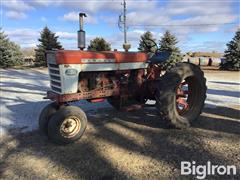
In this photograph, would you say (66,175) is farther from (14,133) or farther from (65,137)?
(14,133)

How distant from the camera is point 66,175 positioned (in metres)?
4.07

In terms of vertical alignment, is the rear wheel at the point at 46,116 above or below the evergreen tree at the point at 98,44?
below

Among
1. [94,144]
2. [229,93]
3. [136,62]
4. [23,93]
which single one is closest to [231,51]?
[229,93]

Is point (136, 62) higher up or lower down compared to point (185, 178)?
higher up

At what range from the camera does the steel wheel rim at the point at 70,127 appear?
202 inches

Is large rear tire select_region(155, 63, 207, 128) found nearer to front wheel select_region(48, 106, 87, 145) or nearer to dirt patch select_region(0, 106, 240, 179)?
dirt patch select_region(0, 106, 240, 179)

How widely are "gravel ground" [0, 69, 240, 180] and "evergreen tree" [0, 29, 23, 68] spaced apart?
24914mm

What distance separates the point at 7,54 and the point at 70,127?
27561mm

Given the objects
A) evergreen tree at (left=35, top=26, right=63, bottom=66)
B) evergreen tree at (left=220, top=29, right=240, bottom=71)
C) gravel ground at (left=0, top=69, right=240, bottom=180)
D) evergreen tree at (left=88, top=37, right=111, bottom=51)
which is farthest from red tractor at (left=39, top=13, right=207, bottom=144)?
evergreen tree at (left=35, top=26, right=63, bottom=66)

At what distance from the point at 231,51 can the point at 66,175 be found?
2470 centimetres

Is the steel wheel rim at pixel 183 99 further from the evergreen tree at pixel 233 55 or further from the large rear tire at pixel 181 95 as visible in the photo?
the evergreen tree at pixel 233 55

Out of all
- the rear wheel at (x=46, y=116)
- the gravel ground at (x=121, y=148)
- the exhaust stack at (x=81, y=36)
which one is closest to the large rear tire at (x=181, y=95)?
the gravel ground at (x=121, y=148)

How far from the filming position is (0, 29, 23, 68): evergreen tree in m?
30.2

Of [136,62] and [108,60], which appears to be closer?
[108,60]
